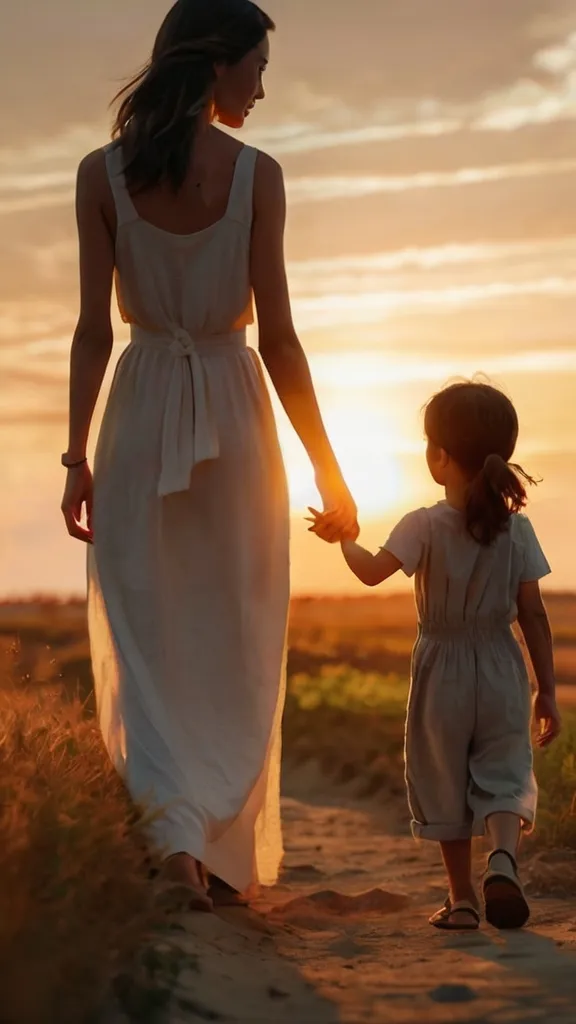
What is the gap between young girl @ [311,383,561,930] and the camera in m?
5.54

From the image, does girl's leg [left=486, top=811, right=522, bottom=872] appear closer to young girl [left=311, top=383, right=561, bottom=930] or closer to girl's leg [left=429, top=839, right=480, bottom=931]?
young girl [left=311, top=383, right=561, bottom=930]

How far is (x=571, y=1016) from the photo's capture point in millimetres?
3932

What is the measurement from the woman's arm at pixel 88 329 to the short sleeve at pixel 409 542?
1.04 meters

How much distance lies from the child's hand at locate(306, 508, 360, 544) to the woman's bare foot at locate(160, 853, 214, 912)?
4.11 feet

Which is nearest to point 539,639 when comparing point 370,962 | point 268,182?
point 370,962

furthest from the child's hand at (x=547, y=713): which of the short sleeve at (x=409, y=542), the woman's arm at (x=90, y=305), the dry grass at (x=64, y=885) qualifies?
the woman's arm at (x=90, y=305)

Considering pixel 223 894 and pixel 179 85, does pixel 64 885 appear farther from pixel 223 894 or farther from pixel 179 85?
pixel 179 85

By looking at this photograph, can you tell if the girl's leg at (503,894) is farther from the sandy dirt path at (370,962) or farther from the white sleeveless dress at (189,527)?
the white sleeveless dress at (189,527)

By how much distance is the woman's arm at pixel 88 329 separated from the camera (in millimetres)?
5242

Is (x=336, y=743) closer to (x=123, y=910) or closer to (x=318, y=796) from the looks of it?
(x=318, y=796)

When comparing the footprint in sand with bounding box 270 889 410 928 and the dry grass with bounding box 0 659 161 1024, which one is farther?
the footprint in sand with bounding box 270 889 410 928

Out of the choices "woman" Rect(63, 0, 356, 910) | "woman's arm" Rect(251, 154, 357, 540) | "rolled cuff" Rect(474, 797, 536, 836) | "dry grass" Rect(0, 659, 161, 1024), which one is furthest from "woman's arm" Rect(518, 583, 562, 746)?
"dry grass" Rect(0, 659, 161, 1024)

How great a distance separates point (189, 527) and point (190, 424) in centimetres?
34

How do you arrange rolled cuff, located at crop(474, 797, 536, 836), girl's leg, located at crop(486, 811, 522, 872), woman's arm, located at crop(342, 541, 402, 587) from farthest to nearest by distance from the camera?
woman's arm, located at crop(342, 541, 402, 587), rolled cuff, located at crop(474, 797, 536, 836), girl's leg, located at crop(486, 811, 522, 872)
